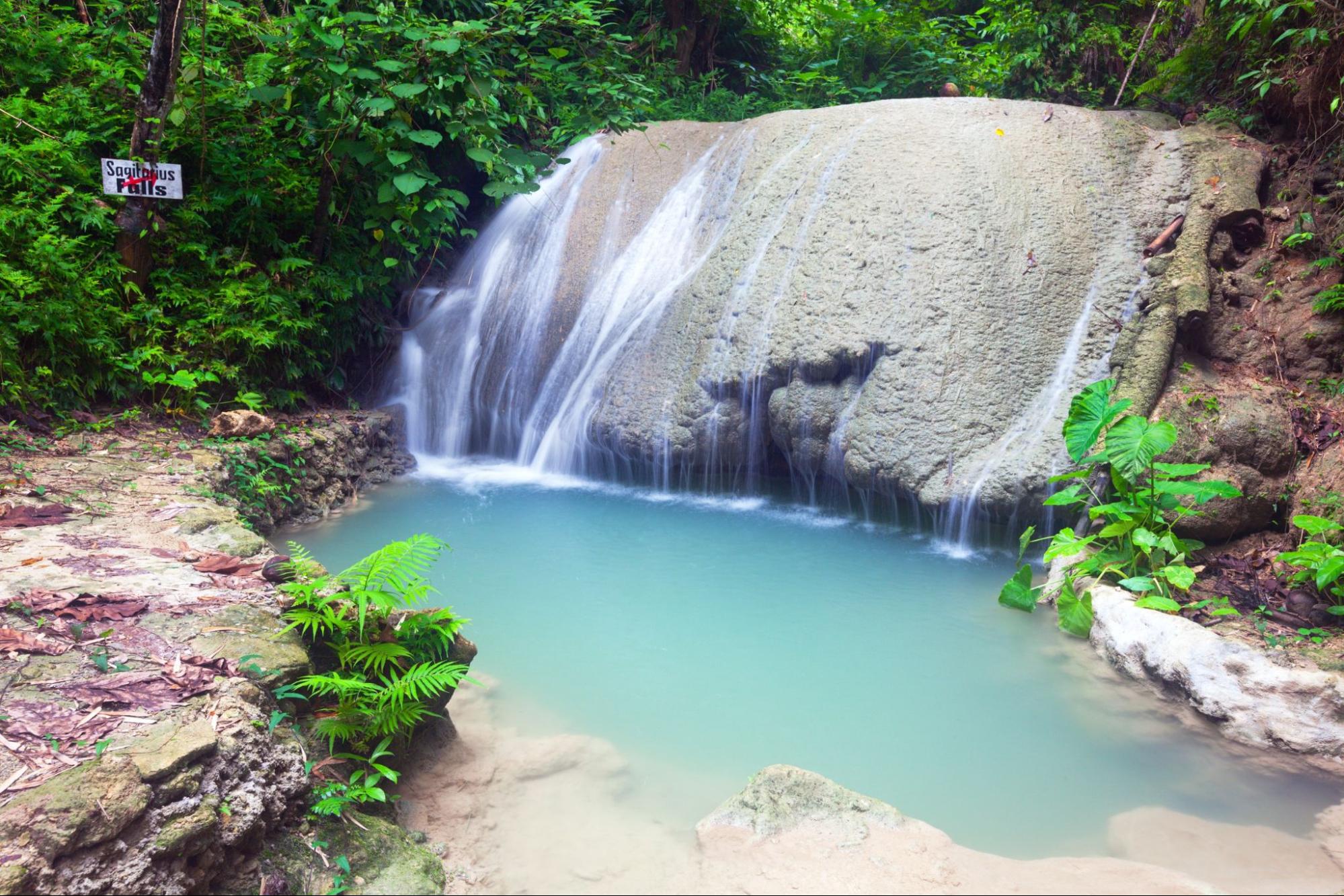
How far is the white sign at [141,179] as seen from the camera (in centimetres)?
521

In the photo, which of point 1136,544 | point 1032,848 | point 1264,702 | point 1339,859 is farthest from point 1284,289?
point 1032,848

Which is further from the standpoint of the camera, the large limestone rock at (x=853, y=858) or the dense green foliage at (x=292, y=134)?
the dense green foliage at (x=292, y=134)

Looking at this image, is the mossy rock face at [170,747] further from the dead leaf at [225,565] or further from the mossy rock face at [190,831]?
the dead leaf at [225,565]

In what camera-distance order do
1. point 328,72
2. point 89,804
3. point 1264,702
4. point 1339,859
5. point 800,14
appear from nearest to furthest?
1. point 89,804
2. point 1339,859
3. point 1264,702
4. point 328,72
5. point 800,14

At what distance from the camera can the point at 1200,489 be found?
3951mm

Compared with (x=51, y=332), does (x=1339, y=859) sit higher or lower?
lower

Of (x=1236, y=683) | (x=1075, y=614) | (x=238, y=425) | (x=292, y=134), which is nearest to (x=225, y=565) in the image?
(x=238, y=425)

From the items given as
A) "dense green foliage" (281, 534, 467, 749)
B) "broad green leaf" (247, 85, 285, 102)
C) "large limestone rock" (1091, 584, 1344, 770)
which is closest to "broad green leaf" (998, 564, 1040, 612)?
"large limestone rock" (1091, 584, 1344, 770)

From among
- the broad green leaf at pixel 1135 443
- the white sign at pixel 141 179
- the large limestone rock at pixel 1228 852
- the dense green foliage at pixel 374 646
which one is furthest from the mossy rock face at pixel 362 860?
the white sign at pixel 141 179

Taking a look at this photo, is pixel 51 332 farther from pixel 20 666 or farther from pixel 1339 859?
pixel 1339 859

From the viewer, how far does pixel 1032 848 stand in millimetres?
2680

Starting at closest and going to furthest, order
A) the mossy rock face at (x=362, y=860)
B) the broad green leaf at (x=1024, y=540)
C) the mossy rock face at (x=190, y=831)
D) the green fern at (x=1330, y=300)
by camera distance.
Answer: the mossy rock face at (x=190, y=831) < the mossy rock face at (x=362, y=860) < the broad green leaf at (x=1024, y=540) < the green fern at (x=1330, y=300)

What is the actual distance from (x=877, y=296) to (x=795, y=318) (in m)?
0.63

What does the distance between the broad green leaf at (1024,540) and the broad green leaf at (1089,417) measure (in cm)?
48
